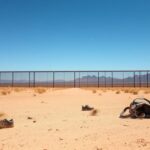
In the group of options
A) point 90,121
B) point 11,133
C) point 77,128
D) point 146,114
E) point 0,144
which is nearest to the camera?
point 0,144

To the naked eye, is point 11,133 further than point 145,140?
Yes

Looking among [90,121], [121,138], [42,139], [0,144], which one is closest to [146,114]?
[90,121]

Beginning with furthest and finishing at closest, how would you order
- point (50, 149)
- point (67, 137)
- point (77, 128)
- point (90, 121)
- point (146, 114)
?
1. point (146, 114)
2. point (90, 121)
3. point (77, 128)
4. point (67, 137)
5. point (50, 149)

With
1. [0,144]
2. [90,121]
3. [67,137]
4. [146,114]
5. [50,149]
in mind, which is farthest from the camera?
[146,114]

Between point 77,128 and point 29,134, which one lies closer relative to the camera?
point 29,134

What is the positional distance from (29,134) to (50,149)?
1913 millimetres

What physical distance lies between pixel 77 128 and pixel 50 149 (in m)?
2.89

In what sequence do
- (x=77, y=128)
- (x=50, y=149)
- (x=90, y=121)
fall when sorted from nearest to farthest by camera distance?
(x=50, y=149) → (x=77, y=128) → (x=90, y=121)

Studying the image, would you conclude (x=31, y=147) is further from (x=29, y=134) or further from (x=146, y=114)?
(x=146, y=114)

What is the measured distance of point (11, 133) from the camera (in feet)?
35.2

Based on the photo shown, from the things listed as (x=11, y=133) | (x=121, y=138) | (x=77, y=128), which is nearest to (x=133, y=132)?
(x=121, y=138)

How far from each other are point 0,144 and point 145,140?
12.2 feet

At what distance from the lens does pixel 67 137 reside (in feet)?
33.1

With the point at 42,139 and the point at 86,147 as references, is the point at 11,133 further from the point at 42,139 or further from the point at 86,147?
the point at 86,147
